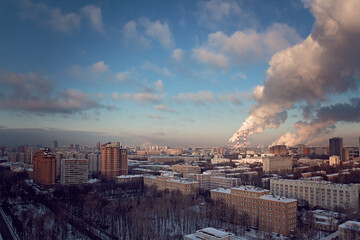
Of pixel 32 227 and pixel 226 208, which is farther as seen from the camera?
pixel 226 208

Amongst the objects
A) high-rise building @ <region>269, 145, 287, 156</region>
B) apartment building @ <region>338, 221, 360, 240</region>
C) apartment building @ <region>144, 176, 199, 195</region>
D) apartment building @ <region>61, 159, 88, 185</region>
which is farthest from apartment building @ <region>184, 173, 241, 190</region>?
high-rise building @ <region>269, 145, 287, 156</region>

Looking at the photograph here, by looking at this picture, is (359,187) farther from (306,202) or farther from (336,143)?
(336,143)

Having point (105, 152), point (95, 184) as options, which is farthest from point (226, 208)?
point (105, 152)

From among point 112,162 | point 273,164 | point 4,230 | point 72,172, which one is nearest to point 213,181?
point 112,162

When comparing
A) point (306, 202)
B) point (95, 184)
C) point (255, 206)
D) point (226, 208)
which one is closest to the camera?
point (255, 206)

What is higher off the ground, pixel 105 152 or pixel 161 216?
pixel 105 152

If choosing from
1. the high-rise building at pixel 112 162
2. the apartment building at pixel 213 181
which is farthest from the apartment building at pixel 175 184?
the high-rise building at pixel 112 162
